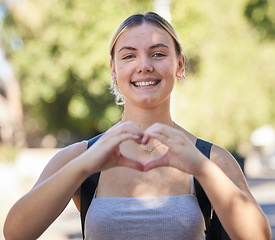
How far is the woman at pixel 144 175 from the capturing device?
190 cm

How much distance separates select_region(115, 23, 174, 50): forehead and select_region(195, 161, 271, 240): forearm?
27.6 inches

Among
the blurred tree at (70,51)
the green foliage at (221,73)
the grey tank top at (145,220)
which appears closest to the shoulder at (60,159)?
the grey tank top at (145,220)

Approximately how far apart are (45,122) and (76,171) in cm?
2618

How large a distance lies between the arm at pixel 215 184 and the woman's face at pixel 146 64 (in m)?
0.41

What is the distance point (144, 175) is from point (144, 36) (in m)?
0.66

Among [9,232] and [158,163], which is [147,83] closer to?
[158,163]

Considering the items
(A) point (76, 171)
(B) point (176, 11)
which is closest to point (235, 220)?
(A) point (76, 171)

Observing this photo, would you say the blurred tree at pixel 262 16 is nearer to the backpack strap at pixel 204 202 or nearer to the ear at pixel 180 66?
the ear at pixel 180 66

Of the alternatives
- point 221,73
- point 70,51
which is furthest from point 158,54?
point 70,51

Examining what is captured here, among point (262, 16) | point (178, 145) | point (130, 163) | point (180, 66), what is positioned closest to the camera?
point (178, 145)

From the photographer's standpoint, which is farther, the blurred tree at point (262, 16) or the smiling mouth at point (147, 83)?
the blurred tree at point (262, 16)

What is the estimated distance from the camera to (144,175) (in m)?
2.36

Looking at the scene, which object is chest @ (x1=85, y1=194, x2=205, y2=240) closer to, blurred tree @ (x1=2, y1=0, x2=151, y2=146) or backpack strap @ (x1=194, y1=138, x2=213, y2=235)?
backpack strap @ (x1=194, y1=138, x2=213, y2=235)

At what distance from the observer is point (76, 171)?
1.90m
